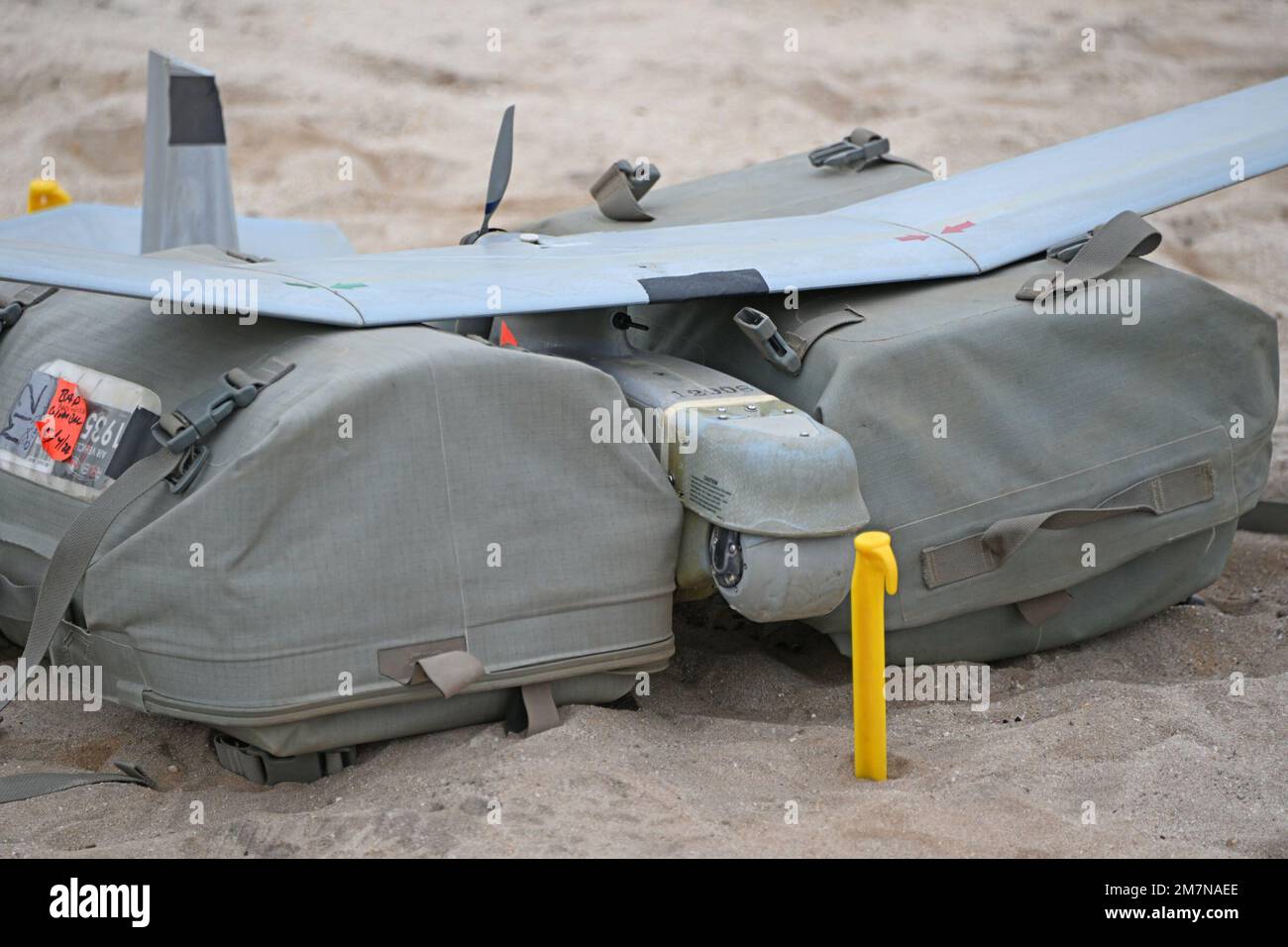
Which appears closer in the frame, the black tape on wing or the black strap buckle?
the black tape on wing

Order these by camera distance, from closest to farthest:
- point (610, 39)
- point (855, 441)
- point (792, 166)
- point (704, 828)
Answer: point (704, 828), point (855, 441), point (792, 166), point (610, 39)

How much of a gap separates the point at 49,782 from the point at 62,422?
63 centimetres

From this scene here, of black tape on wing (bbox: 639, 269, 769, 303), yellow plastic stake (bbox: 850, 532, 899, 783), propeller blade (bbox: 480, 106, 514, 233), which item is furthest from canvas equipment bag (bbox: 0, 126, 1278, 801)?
propeller blade (bbox: 480, 106, 514, 233)

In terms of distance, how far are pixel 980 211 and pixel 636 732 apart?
1377 millimetres

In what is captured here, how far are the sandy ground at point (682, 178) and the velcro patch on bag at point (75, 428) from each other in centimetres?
50

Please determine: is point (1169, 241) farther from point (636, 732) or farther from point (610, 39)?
point (636, 732)

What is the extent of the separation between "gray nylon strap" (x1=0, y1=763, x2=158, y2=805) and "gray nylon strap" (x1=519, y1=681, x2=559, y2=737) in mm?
641

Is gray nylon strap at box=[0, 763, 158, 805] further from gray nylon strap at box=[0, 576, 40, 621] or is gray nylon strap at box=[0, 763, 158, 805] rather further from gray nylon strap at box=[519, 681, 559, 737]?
gray nylon strap at box=[519, 681, 559, 737]

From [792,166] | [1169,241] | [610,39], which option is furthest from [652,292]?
[610,39]

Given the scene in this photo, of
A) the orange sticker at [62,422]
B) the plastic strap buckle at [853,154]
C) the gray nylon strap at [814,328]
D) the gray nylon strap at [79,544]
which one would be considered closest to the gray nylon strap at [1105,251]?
the gray nylon strap at [814,328]

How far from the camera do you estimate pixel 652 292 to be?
2713 mm

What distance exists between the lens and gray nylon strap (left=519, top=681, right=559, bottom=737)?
102 inches

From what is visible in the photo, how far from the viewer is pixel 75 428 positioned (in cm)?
269

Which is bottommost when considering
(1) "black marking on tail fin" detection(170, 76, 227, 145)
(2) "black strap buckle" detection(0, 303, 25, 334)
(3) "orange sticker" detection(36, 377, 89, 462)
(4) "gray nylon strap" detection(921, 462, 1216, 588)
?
(4) "gray nylon strap" detection(921, 462, 1216, 588)
